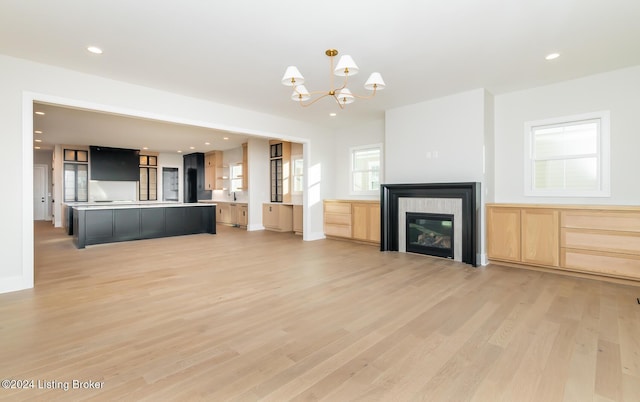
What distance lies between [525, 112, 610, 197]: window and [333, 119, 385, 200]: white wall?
2.91 m

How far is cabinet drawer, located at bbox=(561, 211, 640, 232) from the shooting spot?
3623mm

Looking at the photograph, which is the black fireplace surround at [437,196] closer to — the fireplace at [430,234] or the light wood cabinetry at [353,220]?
the fireplace at [430,234]

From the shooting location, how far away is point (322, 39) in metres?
3.18

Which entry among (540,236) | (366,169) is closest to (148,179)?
(366,169)

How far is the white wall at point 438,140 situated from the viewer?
482 cm

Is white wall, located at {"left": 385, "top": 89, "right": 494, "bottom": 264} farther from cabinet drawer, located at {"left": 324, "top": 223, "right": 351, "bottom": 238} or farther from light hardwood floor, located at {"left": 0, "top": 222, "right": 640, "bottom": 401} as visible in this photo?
light hardwood floor, located at {"left": 0, "top": 222, "right": 640, "bottom": 401}

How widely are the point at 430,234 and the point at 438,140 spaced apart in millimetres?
1662

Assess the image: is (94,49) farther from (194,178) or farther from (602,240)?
(194,178)

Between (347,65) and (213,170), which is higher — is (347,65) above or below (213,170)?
above

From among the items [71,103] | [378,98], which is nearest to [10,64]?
[71,103]

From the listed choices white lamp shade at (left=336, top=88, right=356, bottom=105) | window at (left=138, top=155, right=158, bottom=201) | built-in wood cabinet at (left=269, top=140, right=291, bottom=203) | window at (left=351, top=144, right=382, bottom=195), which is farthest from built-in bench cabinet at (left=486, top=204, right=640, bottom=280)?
window at (left=138, top=155, right=158, bottom=201)

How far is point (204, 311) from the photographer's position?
283 centimetres

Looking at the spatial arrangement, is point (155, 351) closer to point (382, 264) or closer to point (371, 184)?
point (382, 264)

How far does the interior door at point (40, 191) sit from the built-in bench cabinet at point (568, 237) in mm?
15585
